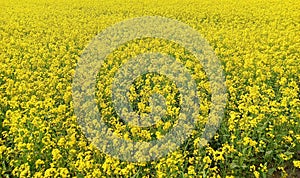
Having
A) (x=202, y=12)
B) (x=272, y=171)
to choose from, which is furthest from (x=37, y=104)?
(x=202, y=12)

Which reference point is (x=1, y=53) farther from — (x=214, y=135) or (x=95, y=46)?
(x=214, y=135)

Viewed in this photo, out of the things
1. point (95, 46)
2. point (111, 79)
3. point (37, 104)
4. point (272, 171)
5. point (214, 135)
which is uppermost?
point (95, 46)

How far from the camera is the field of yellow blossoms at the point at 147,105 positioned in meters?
5.02

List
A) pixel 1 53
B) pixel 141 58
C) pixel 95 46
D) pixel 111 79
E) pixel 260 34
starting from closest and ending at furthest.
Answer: pixel 111 79
pixel 141 58
pixel 1 53
pixel 95 46
pixel 260 34

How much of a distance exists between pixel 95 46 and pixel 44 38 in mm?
2268

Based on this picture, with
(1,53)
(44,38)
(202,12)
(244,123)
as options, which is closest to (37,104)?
(244,123)

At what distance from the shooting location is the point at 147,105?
687 centimetres

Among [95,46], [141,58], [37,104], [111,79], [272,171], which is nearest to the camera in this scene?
[272,171]

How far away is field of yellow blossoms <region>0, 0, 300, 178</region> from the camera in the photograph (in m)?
5.02

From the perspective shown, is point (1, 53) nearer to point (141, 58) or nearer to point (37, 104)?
point (141, 58)

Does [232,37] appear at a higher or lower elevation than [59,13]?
lower

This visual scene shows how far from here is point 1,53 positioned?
33.8 feet

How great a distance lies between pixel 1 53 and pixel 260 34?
778 cm

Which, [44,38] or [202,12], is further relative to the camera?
[202,12]
